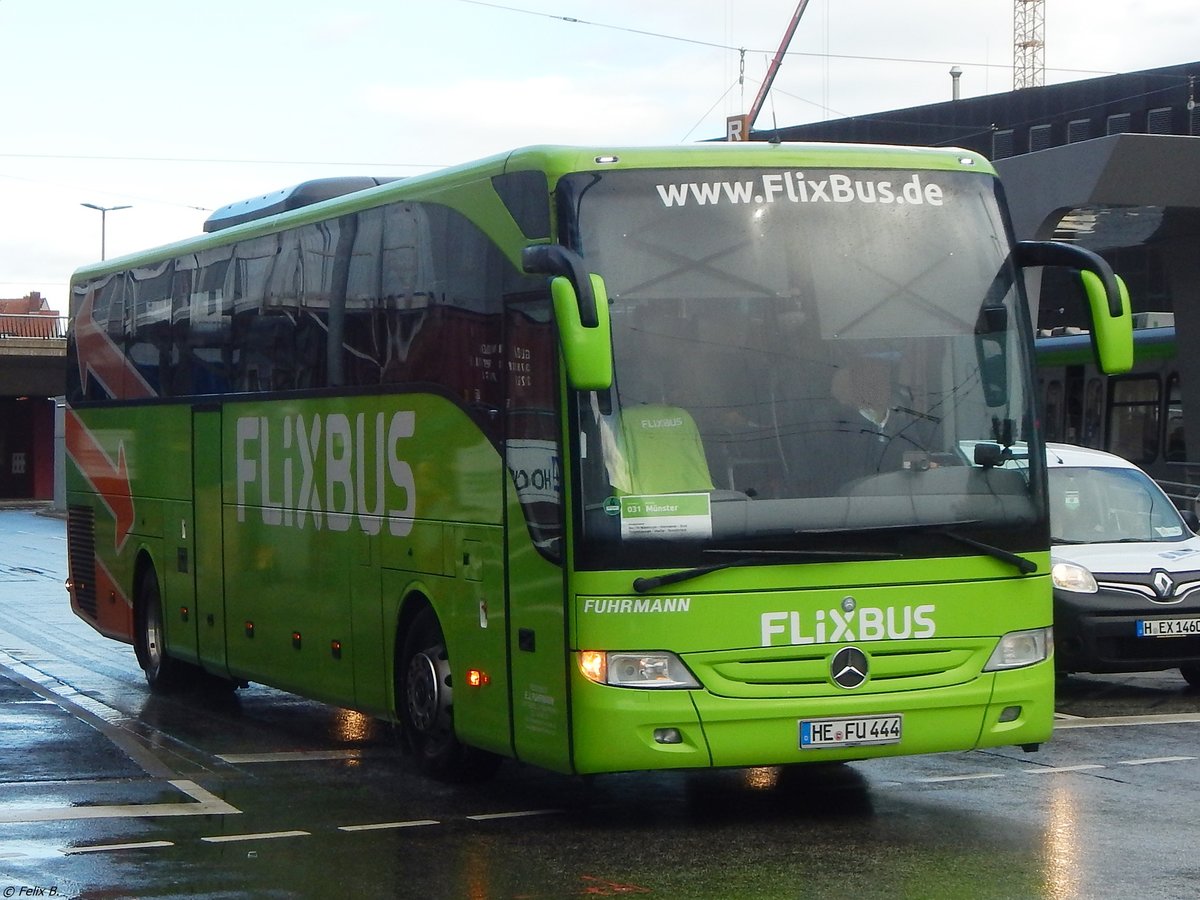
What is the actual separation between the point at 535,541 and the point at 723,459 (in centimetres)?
97

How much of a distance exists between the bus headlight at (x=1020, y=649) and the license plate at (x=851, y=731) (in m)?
0.60

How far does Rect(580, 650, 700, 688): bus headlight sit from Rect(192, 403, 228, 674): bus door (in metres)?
5.72

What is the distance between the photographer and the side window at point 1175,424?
104 feet

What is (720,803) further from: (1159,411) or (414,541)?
(1159,411)

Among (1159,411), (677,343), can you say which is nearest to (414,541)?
(677,343)

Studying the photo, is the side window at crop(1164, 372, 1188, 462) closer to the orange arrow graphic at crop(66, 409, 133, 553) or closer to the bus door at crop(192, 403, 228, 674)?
the orange arrow graphic at crop(66, 409, 133, 553)

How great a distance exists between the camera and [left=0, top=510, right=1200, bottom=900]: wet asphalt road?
305 inches

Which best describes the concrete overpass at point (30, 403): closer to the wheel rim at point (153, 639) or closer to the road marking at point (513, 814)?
the wheel rim at point (153, 639)

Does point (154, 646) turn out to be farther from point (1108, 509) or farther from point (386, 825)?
point (1108, 509)

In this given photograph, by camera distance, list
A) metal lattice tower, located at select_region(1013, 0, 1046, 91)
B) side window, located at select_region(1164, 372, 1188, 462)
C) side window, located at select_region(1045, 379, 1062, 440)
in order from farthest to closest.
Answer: metal lattice tower, located at select_region(1013, 0, 1046, 91) < side window, located at select_region(1045, 379, 1062, 440) < side window, located at select_region(1164, 372, 1188, 462)

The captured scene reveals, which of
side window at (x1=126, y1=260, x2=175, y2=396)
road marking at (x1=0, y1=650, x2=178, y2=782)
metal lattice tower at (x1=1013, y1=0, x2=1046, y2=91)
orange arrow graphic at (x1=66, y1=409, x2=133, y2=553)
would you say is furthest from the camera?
metal lattice tower at (x1=1013, y1=0, x2=1046, y2=91)

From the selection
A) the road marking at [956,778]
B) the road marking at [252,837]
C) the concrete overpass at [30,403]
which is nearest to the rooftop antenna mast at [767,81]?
the concrete overpass at [30,403]

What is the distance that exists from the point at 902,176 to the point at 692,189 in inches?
42.4

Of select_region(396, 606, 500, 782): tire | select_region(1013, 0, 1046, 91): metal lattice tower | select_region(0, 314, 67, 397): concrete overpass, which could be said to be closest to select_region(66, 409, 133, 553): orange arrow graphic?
select_region(396, 606, 500, 782): tire
